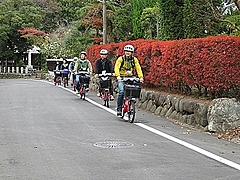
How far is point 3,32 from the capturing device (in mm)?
56875

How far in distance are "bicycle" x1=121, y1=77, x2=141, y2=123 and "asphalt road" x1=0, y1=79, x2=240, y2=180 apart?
30 cm

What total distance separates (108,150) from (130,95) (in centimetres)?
383

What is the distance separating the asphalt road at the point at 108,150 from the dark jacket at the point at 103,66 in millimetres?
3027

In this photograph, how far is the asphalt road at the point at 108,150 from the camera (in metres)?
7.04

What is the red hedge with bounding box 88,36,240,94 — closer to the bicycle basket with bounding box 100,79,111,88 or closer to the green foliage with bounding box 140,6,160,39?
the bicycle basket with bounding box 100,79,111,88

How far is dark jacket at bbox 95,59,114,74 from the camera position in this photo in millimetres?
16062

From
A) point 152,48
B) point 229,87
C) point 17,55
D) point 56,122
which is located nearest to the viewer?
point 229,87

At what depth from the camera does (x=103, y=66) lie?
16.1 m

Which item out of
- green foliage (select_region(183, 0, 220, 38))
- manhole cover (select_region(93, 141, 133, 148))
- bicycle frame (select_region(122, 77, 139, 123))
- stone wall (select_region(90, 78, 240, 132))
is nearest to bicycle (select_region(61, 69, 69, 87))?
green foliage (select_region(183, 0, 220, 38))

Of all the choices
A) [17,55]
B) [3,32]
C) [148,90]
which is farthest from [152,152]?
[17,55]

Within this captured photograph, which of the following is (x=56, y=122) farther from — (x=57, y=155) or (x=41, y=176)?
(x=41, y=176)

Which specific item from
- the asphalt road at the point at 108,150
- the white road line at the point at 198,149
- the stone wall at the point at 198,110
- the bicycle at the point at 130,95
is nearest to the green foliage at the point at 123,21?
the stone wall at the point at 198,110

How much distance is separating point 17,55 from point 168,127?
177 feet

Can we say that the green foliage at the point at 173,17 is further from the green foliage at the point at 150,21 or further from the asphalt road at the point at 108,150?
the asphalt road at the point at 108,150
